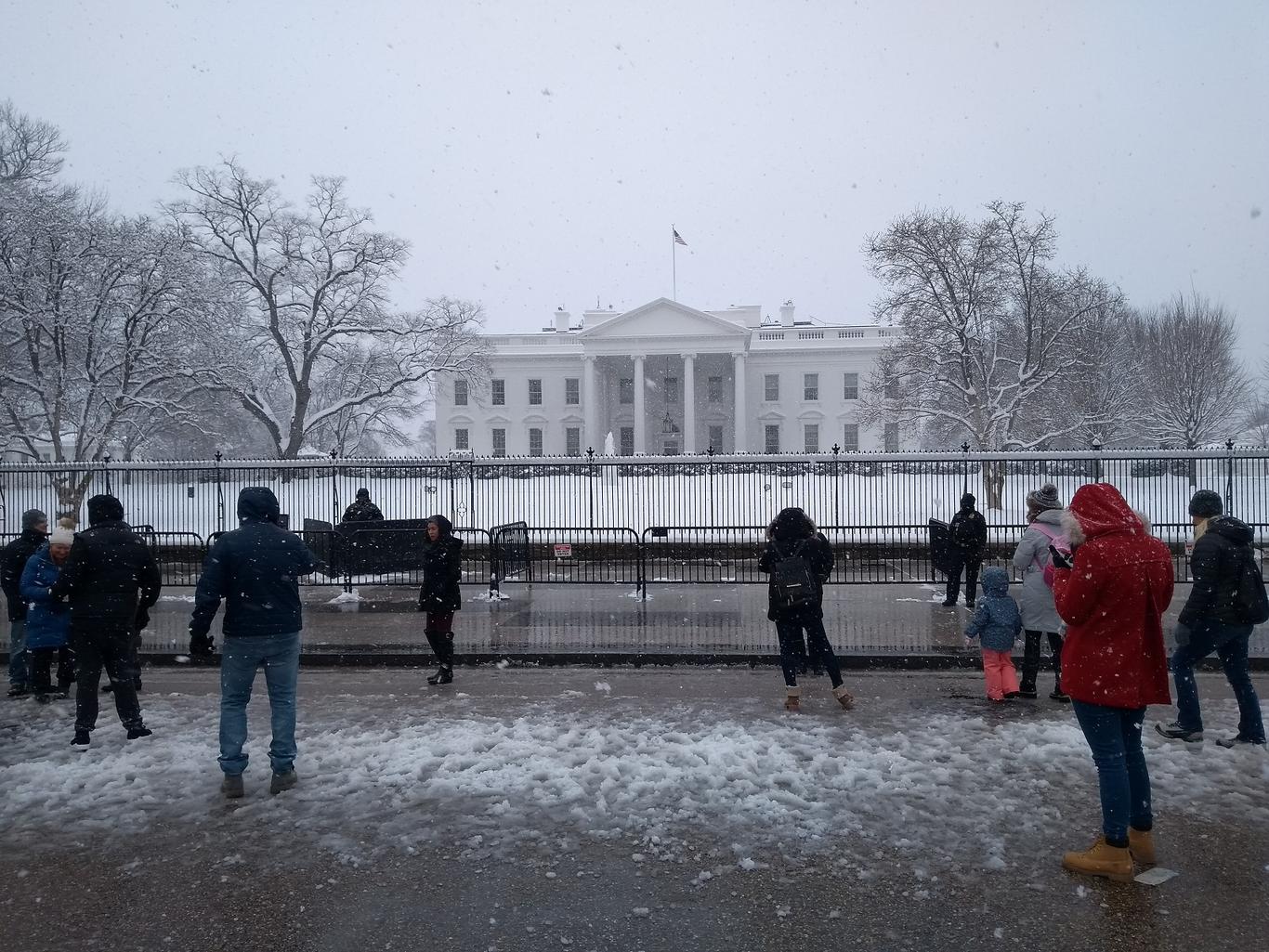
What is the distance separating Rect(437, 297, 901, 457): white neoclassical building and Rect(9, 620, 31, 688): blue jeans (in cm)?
5979

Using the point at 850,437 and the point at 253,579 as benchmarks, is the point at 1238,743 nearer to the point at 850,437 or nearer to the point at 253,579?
the point at 253,579

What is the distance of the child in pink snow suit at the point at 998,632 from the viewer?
734 cm

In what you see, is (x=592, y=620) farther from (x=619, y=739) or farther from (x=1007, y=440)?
(x=1007, y=440)

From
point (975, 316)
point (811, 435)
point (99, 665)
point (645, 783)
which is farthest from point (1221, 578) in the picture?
point (811, 435)

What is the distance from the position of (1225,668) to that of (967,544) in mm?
5629

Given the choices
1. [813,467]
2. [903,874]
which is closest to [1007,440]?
[813,467]

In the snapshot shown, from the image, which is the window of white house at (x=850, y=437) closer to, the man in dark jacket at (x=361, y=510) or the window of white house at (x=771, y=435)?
the window of white house at (x=771, y=435)

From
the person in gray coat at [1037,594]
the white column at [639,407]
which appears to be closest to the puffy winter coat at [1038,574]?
the person in gray coat at [1037,594]

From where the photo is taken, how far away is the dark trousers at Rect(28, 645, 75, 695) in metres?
7.79

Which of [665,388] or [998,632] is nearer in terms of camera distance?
[998,632]

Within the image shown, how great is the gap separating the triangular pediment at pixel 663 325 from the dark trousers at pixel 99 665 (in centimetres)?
6247

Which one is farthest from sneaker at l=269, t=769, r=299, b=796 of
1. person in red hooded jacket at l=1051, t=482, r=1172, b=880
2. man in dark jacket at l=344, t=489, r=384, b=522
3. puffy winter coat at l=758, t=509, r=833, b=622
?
man in dark jacket at l=344, t=489, r=384, b=522

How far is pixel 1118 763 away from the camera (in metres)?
4.22

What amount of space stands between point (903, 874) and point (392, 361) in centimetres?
3924
